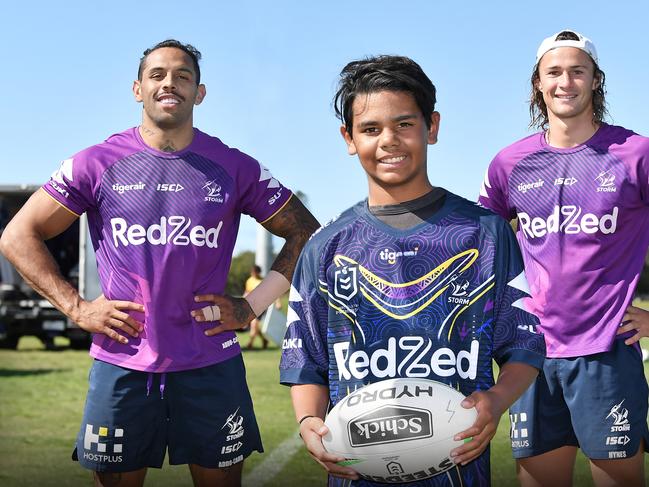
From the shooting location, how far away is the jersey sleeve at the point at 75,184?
5.11 meters

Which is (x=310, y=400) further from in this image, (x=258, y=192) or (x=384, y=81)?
(x=258, y=192)

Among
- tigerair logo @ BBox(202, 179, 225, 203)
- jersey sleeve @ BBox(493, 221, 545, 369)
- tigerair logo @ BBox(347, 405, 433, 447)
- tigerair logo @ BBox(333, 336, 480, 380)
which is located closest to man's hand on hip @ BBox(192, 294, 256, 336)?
tigerair logo @ BBox(202, 179, 225, 203)

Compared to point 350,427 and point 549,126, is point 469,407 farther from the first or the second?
point 549,126

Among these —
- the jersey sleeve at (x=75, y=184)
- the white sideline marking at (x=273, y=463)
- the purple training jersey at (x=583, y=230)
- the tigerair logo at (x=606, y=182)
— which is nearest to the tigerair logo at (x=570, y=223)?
the purple training jersey at (x=583, y=230)

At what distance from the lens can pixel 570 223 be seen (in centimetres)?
518

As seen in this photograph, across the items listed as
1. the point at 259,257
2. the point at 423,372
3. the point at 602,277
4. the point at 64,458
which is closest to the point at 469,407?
the point at 423,372

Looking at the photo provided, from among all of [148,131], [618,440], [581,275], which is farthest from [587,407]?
[148,131]

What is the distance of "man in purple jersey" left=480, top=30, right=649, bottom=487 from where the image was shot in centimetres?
512

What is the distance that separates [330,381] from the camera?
3.58m

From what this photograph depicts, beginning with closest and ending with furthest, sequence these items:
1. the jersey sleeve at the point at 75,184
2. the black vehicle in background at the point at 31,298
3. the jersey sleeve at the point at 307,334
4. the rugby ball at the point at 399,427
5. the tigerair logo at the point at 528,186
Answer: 1. the rugby ball at the point at 399,427
2. the jersey sleeve at the point at 307,334
3. the jersey sleeve at the point at 75,184
4. the tigerair logo at the point at 528,186
5. the black vehicle in background at the point at 31,298

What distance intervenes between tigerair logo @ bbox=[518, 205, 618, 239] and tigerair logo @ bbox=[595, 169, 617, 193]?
121 mm

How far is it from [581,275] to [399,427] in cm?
213

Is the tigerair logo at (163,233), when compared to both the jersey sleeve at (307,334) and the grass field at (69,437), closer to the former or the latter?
the jersey sleeve at (307,334)

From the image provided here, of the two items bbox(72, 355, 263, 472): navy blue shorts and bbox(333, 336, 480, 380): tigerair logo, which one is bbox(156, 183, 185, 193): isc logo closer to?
bbox(72, 355, 263, 472): navy blue shorts
